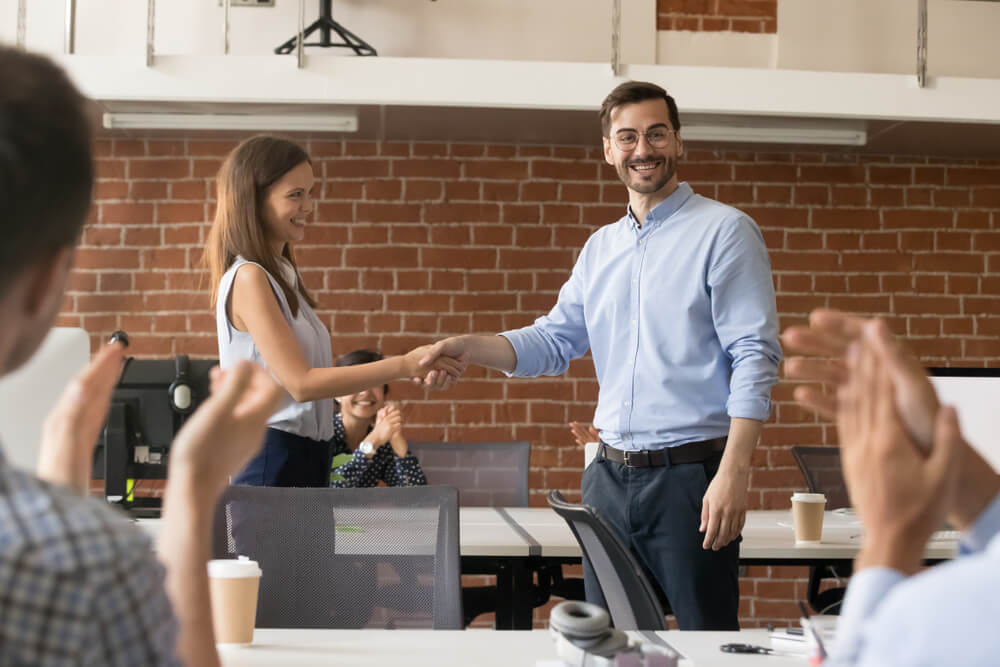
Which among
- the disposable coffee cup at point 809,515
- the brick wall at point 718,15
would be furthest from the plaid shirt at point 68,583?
the brick wall at point 718,15

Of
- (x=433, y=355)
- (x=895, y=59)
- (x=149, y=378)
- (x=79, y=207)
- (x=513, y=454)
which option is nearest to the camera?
(x=79, y=207)

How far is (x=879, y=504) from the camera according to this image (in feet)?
2.10

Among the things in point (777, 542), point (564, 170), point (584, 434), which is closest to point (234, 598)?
point (777, 542)

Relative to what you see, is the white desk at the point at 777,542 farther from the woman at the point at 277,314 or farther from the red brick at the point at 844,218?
the red brick at the point at 844,218

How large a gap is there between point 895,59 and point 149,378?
3.15m

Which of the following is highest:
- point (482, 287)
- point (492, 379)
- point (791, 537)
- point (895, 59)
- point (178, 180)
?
point (895, 59)

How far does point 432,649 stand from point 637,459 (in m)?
0.83

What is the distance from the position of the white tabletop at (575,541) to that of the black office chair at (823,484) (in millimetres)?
434

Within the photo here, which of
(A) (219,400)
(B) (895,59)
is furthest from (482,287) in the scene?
(A) (219,400)

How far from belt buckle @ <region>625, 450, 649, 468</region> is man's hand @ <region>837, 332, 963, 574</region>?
4.54 feet

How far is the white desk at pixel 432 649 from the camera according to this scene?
1244mm

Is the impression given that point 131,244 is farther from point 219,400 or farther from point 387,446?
point 219,400

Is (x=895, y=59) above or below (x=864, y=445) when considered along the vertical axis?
above

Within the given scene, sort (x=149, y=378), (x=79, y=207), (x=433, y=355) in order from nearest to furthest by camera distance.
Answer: (x=79, y=207) → (x=433, y=355) → (x=149, y=378)
